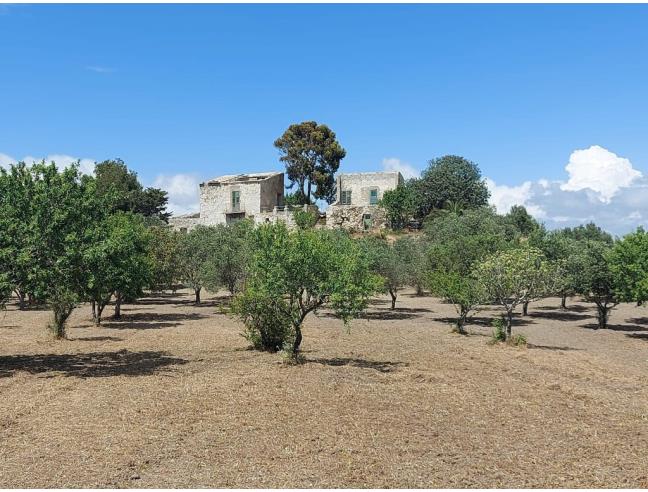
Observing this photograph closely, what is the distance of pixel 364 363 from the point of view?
74.2 feet

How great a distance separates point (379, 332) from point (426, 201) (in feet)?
185

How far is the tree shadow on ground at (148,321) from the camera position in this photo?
115ft

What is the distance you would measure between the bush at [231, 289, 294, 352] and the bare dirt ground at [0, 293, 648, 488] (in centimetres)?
114

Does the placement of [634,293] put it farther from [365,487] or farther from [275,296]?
[365,487]

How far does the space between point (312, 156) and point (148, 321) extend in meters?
52.7

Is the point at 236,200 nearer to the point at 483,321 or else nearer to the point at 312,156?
the point at 312,156

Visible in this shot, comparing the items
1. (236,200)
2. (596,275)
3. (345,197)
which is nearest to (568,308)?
(596,275)

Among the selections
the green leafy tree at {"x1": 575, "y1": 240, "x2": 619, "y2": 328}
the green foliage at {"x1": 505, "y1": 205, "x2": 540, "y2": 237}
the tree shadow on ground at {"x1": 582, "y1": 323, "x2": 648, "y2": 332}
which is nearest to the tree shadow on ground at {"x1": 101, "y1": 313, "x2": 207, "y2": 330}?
the green leafy tree at {"x1": 575, "y1": 240, "x2": 619, "y2": 328}

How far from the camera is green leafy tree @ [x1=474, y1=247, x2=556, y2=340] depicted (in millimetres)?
28094

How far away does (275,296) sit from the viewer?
21.0m

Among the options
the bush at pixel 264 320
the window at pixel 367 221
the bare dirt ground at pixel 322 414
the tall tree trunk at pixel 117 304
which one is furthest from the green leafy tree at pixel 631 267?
the window at pixel 367 221

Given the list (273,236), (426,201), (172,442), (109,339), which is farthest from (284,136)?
(172,442)

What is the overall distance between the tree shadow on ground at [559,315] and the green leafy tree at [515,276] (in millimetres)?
14756

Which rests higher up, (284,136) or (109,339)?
(284,136)
